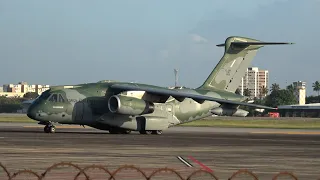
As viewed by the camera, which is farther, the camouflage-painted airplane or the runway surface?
the camouflage-painted airplane

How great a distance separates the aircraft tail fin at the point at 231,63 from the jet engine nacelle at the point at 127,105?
7.32 metres

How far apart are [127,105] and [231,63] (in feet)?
35.7

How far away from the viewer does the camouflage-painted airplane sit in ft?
155

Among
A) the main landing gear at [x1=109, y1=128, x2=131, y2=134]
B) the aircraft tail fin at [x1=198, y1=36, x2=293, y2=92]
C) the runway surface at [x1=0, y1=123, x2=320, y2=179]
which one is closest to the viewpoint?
the runway surface at [x1=0, y1=123, x2=320, y2=179]

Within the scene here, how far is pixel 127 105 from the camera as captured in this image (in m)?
46.9

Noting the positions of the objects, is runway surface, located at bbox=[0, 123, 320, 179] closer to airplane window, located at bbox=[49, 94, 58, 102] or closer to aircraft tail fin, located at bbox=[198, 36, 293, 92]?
airplane window, located at bbox=[49, 94, 58, 102]

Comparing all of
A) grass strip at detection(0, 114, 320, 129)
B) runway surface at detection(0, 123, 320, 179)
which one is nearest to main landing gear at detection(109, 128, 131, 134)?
runway surface at detection(0, 123, 320, 179)

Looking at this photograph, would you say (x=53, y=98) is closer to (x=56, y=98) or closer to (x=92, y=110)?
(x=56, y=98)

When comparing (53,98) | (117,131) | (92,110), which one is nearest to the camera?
(53,98)

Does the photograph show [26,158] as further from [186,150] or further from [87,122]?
[87,122]

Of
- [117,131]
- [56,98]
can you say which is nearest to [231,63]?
[117,131]

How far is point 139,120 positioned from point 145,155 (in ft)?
70.0

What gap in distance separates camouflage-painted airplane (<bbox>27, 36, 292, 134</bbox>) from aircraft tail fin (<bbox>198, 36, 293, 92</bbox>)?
1772 mm

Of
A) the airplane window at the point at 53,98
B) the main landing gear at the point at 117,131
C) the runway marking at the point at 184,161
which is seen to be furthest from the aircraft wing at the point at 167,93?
the runway marking at the point at 184,161
